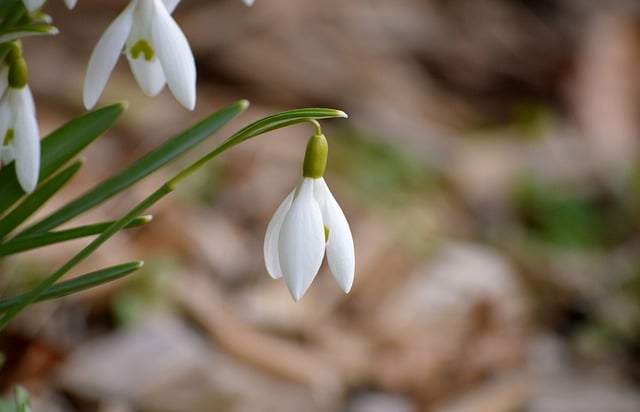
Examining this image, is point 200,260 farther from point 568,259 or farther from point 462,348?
point 568,259

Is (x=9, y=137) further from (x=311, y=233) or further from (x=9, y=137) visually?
(x=311, y=233)

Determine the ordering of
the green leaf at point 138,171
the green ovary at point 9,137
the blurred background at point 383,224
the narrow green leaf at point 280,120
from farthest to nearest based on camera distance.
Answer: the blurred background at point 383,224
the green leaf at point 138,171
the green ovary at point 9,137
the narrow green leaf at point 280,120

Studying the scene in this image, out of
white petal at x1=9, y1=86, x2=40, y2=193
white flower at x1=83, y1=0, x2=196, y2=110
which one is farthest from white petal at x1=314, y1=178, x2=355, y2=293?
white petal at x1=9, y1=86, x2=40, y2=193

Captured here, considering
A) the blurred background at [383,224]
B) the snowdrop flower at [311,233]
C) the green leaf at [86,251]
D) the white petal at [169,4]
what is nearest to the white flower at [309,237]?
the snowdrop flower at [311,233]

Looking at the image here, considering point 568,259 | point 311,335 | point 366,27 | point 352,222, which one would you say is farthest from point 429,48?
point 311,335

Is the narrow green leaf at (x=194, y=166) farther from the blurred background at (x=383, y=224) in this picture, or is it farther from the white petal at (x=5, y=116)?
the blurred background at (x=383, y=224)

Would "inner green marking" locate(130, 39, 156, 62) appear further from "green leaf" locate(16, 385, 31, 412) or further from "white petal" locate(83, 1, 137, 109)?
"green leaf" locate(16, 385, 31, 412)

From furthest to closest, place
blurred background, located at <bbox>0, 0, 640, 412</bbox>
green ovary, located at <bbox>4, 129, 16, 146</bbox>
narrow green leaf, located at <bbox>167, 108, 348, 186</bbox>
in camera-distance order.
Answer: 1. blurred background, located at <bbox>0, 0, 640, 412</bbox>
2. green ovary, located at <bbox>4, 129, 16, 146</bbox>
3. narrow green leaf, located at <bbox>167, 108, 348, 186</bbox>
